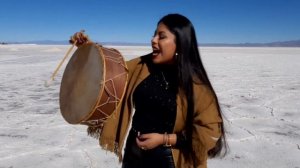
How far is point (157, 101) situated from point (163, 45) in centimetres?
25

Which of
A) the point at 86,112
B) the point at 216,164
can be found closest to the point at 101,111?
the point at 86,112

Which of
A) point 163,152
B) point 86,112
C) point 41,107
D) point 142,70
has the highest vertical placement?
point 142,70

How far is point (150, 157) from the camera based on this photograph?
5.71 feet

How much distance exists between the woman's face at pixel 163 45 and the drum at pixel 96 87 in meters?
0.20

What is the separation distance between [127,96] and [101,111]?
0.15 metres

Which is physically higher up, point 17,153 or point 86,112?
point 86,112

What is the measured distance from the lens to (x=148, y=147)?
1693 millimetres

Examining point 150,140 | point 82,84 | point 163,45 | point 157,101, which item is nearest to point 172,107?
point 157,101

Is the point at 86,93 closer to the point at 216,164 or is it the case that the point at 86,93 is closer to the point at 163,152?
the point at 163,152

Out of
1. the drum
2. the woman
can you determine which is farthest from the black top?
the drum

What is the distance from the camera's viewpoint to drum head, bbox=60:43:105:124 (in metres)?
1.73

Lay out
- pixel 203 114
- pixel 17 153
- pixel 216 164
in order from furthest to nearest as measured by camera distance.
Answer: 1. pixel 17 153
2. pixel 216 164
3. pixel 203 114

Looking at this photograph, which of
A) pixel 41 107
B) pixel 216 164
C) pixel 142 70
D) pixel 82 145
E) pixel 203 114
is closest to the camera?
pixel 203 114

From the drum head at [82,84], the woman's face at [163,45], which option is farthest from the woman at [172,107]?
the drum head at [82,84]
